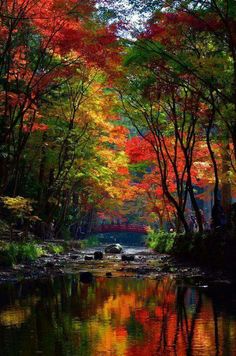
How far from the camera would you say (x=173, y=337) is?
7.18m

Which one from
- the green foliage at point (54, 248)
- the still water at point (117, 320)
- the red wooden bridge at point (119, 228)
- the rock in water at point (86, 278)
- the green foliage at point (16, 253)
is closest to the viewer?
the still water at point (117, 320)

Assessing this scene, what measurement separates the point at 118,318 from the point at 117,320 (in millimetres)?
181

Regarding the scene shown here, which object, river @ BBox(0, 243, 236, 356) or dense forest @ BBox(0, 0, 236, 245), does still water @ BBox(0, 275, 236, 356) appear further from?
dense forest @ BBox(0, 0, 236, 245)

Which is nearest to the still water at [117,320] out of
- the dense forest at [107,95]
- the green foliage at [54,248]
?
the dense forest at [107,95]

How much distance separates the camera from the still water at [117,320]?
6.59 metres

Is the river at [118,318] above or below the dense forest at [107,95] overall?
below

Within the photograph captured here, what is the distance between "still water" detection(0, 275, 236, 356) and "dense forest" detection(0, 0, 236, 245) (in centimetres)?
525

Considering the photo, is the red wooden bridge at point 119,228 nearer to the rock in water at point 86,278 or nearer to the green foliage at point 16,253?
the green foliage at point 16,253

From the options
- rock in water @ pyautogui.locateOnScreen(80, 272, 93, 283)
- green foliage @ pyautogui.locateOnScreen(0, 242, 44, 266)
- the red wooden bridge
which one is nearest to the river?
rock in water @ pyautogui.locateOnScreen(80, 272, 93, 283)

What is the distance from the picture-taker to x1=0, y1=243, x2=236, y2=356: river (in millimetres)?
6605

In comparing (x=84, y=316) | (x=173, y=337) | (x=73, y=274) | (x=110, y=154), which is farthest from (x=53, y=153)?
(x=173, y=337)

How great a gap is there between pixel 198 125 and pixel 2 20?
32.2 ft

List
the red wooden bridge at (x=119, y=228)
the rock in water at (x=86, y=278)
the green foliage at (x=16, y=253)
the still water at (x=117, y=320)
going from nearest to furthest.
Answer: the still water at (x=117, y=320)
the rock in water at (x=86, y=278)
the green foliage at (x=16, y=253)
the red wooden bridge at (x=119, y=228)

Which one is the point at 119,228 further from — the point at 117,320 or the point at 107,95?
the point at 117,320
